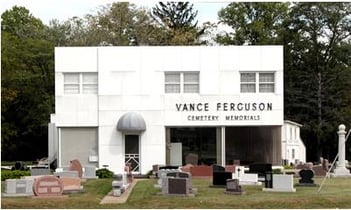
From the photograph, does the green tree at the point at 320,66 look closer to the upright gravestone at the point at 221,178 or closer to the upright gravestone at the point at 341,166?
the upright gravestone at the point at 341,166

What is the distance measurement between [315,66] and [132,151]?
31923 millimetres

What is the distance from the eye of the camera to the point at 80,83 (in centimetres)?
4059

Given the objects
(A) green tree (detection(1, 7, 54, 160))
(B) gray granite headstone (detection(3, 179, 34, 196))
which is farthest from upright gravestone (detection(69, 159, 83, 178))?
(A) green tree (detection(1, 7, 54, 160))

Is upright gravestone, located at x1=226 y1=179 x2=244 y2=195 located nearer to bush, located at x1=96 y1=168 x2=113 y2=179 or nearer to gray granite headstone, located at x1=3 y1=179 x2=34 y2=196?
gray granite headstone, located at x1=3 y1=179 x2=34 y2=196

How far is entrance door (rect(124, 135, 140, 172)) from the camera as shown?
132 ft

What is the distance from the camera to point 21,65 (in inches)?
2542

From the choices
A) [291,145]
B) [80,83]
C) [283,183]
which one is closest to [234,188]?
[283,183]

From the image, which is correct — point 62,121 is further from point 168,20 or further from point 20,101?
point 168,20

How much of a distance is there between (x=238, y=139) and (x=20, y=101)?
27759 mm

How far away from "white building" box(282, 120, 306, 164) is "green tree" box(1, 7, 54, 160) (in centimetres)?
2033

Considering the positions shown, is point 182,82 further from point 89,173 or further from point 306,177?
point 306,177

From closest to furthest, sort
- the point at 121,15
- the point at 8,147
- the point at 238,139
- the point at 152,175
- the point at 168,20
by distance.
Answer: the point at 152,175 → the point at 238,139 → the point at 8,147 → the point at 121,15 → the point at 168,20

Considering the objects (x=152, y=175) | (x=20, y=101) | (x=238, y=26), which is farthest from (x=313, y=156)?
(x=152, y=175)

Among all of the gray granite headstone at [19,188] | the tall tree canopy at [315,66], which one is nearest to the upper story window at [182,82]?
the gray granite headstone at [19,188]
